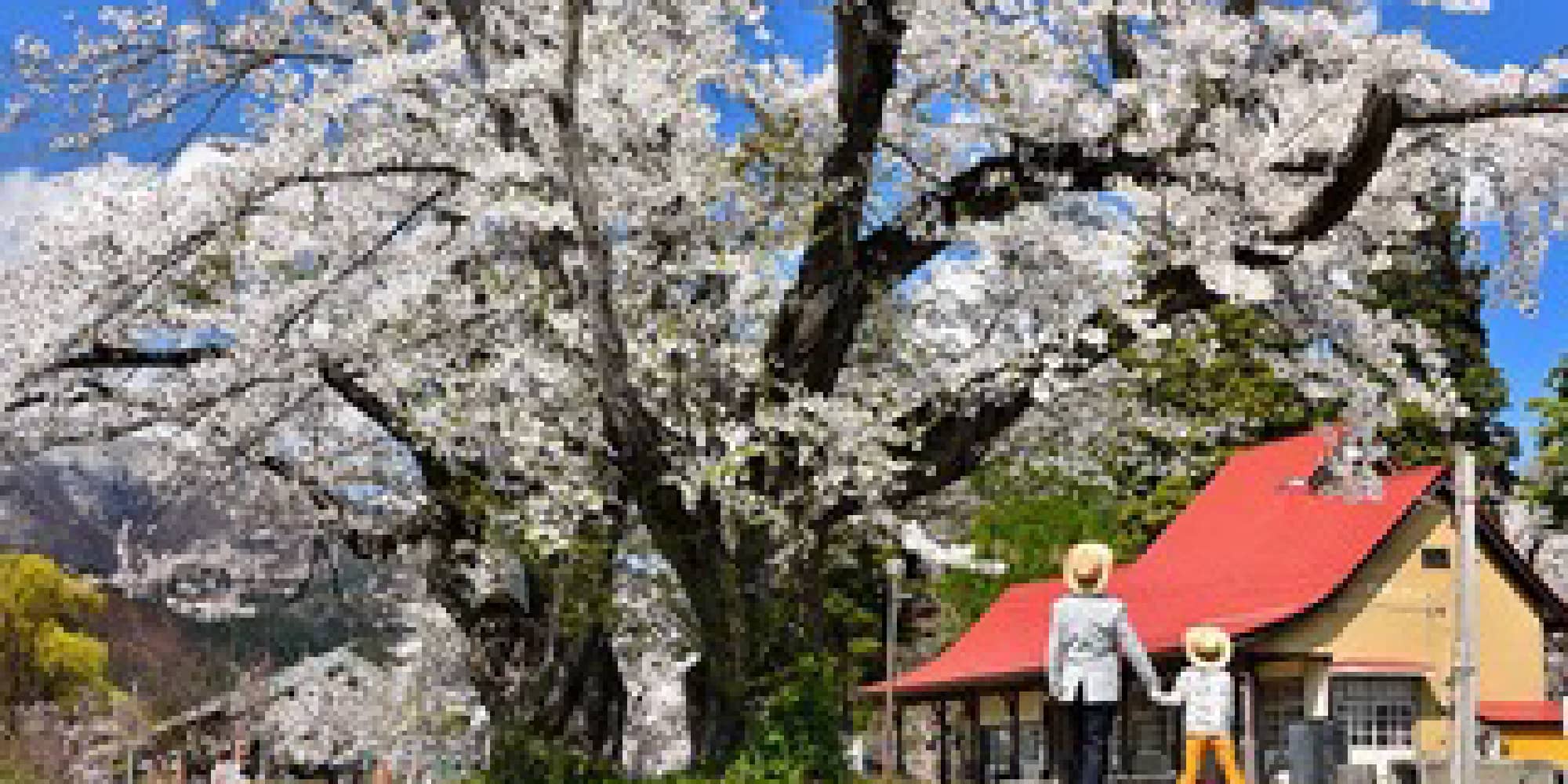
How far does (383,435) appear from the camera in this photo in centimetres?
2100

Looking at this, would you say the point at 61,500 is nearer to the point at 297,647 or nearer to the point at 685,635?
the point at 297,647

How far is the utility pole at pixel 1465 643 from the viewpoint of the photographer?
1439cm

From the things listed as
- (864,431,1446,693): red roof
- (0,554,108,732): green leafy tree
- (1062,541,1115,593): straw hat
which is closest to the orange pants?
(1062,541,1115,593): straw hat

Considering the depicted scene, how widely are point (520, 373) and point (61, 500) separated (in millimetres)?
148591

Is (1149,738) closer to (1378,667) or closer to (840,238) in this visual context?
(1378,667)

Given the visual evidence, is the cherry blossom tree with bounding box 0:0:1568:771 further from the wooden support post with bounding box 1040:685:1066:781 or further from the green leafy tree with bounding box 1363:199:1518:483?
the green leafy tree with bounding box 1363:199:1518:483

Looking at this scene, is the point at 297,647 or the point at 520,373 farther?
the point at 297,647

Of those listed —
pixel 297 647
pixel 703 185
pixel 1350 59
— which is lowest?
pixel 297 647

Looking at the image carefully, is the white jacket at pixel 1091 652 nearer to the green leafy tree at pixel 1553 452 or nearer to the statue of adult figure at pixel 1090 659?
the statue of adult figure at pixel 1090 659

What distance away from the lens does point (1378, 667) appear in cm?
3169

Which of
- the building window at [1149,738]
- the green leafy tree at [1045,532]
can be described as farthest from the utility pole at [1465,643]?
the green leafy tree at [1045,532]

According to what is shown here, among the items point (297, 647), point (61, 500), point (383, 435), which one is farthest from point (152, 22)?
point (61, 500)

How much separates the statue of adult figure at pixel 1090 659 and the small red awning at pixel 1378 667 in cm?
2209

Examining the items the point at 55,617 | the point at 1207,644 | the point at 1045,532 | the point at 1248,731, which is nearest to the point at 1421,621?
the point at 1248,731
